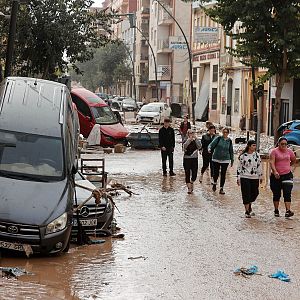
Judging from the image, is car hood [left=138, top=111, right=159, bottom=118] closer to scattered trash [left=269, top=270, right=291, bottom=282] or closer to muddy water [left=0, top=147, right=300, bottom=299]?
muddy water [left=0, top=147, right=300, bottom=299]

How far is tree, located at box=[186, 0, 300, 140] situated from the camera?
3150 cm

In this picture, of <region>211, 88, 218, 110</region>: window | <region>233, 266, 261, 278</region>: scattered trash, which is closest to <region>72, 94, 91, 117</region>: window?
<region>211, 88, 218, 110</region>: window

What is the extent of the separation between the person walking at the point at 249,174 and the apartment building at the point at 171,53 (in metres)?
62.9

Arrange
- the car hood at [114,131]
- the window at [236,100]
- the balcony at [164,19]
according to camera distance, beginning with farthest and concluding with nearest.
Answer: the balcony at [164,19], the window at [236,100], the car hood at [114,131]

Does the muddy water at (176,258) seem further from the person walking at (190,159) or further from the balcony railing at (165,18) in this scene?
the balcony railing at (165,18)

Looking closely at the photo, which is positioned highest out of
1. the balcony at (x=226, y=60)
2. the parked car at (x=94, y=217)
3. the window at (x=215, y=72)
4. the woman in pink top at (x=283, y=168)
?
the balcony at (x=226, y=60)

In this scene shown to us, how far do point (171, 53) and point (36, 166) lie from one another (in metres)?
74.2

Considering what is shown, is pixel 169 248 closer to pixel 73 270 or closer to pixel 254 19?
pixel 73 270

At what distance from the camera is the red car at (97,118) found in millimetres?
36844

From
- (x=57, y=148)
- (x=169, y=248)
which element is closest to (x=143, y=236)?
(x=169, y=248)

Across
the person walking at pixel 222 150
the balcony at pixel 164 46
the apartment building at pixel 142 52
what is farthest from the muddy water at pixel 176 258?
the apartment building at pixel 142 52

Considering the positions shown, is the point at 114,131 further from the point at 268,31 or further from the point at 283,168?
the point at 283,168

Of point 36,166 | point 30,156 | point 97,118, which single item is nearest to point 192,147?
point 30,156

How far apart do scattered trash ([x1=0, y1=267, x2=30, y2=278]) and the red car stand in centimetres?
2551
